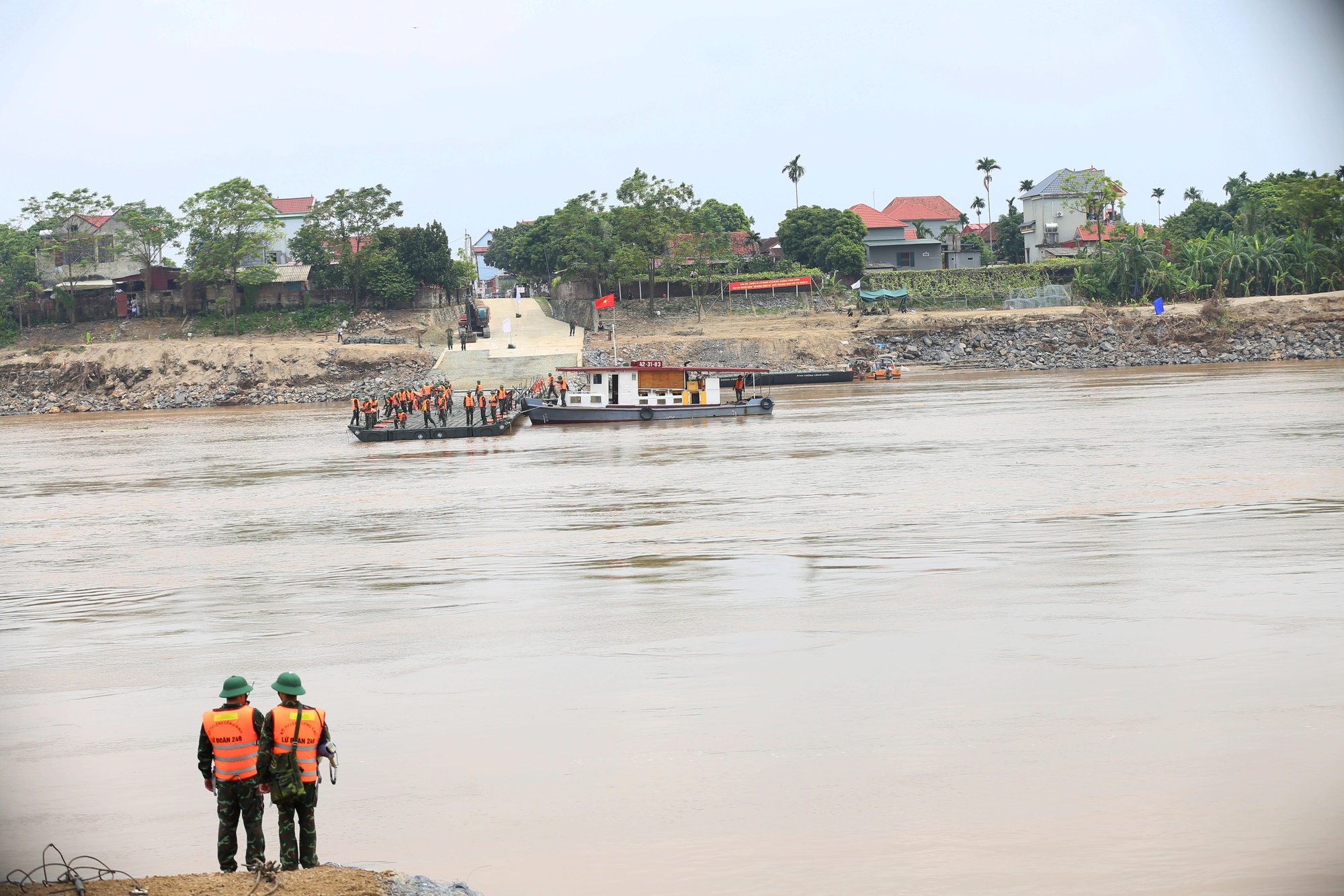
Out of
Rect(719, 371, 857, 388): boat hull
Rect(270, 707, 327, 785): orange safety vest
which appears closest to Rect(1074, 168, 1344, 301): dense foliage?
Rect(719, 371, 857, 388): boat hull

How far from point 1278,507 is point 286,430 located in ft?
128

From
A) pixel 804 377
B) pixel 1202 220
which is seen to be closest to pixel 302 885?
pixel 804 377

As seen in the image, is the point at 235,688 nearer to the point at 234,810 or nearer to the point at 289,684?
the point at 289,684

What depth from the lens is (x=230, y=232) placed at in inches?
2970

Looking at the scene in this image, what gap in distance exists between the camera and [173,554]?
63.8 ft

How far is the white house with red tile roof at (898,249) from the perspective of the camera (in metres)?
93.1

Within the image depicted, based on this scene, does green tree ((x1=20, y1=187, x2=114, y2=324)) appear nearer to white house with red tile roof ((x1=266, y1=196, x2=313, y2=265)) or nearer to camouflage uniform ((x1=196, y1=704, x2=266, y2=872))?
white house with red tile roof ((x1=266, y1=196, x2=313, y2=265))

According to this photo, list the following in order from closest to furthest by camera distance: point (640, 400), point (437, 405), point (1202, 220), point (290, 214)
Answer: point (437, 405), point (640, 400), point (1202, 220), point (290, 214)

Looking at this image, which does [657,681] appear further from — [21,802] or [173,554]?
[173,554]

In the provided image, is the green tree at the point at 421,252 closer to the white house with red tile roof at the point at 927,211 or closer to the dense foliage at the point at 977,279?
the dense foliage at the point at 977,279

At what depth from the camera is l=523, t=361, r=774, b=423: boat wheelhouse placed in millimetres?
46719

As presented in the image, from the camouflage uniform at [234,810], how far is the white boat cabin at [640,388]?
3961cm

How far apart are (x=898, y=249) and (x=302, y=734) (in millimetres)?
90817

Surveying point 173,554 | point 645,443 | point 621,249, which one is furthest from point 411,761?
point 621,249
